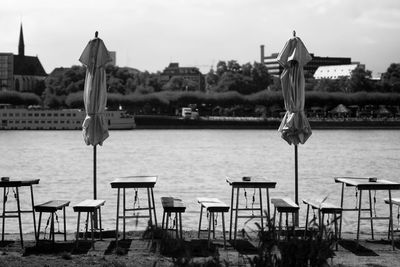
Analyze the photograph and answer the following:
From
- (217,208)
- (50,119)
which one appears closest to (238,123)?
(50,119)

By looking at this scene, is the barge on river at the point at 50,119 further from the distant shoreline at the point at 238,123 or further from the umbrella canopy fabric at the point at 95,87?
the umbrella canopy fabric at the point at 95,87

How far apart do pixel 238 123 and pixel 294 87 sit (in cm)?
13535

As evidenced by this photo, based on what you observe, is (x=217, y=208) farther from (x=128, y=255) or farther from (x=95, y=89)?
(x=95, y=89)

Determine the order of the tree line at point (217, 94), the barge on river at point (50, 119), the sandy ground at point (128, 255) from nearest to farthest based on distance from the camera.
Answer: the sandy ground at point (128, 255)
the barge on river at point (50, 119)
the tree line at point (217, 94)

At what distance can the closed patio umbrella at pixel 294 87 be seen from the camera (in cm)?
1535

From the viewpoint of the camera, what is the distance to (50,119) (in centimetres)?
14500

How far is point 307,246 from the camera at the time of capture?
8461 millimetres

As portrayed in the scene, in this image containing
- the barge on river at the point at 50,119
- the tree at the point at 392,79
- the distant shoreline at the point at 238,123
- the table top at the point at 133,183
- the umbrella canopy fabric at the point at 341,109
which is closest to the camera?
the table top at the point at 133,183

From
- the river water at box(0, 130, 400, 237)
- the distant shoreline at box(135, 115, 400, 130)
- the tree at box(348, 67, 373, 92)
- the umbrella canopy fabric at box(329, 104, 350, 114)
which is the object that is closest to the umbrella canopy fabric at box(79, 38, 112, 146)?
the river water at box(0, 130, 400, 237)

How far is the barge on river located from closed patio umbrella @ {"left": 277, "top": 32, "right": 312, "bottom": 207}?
409 ft

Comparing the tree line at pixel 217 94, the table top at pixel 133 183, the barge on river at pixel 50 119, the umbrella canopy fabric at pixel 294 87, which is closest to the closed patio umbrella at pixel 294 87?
the umbrella canopy fabric at pixel 294 87

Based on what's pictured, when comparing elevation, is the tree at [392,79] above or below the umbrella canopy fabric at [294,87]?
above

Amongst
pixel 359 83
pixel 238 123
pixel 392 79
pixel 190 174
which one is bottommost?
pixel 238 123

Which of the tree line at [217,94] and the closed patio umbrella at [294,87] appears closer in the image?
the closed patio umbrella at [294,87]
